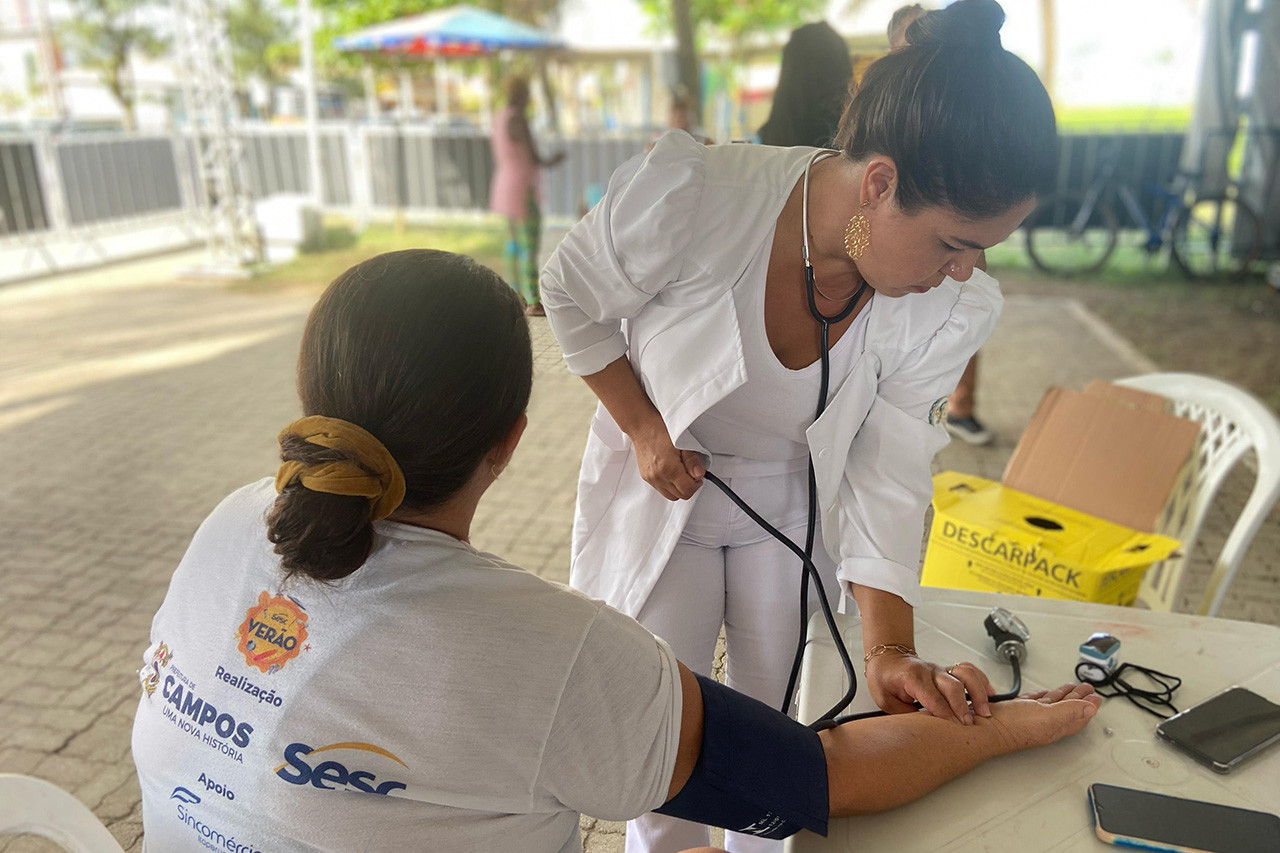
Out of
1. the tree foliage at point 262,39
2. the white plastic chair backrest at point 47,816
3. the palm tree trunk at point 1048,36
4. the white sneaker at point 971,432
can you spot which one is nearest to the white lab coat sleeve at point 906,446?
the white plastic chair backrest at point 47,816

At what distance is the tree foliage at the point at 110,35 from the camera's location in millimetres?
30688

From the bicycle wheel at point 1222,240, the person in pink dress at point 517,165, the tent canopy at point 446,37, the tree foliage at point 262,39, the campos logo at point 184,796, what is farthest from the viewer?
the tree foliage at point 262,39

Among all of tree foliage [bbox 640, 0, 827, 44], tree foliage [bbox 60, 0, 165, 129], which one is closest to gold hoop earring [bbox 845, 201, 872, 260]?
tree foliage [bbox 640, 0, 827, 44]

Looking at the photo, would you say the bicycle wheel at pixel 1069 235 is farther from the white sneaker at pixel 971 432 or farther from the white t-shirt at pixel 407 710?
the white t-shirt at pixel 407 710

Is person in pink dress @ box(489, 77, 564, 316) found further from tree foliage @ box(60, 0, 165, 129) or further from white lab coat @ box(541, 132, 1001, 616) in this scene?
tree foliage @ box(60, 0, 165, 129)

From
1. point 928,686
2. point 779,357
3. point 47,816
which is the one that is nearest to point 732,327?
point 779,357

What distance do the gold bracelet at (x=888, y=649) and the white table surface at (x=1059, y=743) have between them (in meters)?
0.05

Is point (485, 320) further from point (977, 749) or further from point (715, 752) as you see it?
point (977, 749)

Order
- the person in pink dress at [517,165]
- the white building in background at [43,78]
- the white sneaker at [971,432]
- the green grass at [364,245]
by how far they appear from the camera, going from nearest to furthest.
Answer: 1. the white sneaker at [971,432]
2. the person in pink dress at [517,165]
3. the green grass at [364,245]
4. the white building in background at [43,78]

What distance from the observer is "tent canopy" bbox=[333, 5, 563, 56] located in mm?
11258

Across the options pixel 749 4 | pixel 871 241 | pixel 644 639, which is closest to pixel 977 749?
pixel 644 639

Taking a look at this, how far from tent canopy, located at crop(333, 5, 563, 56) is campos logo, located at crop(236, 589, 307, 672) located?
37.2 feet

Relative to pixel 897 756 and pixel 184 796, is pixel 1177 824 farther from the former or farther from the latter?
pixel 184 796

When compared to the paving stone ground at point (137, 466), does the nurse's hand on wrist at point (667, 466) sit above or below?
above
